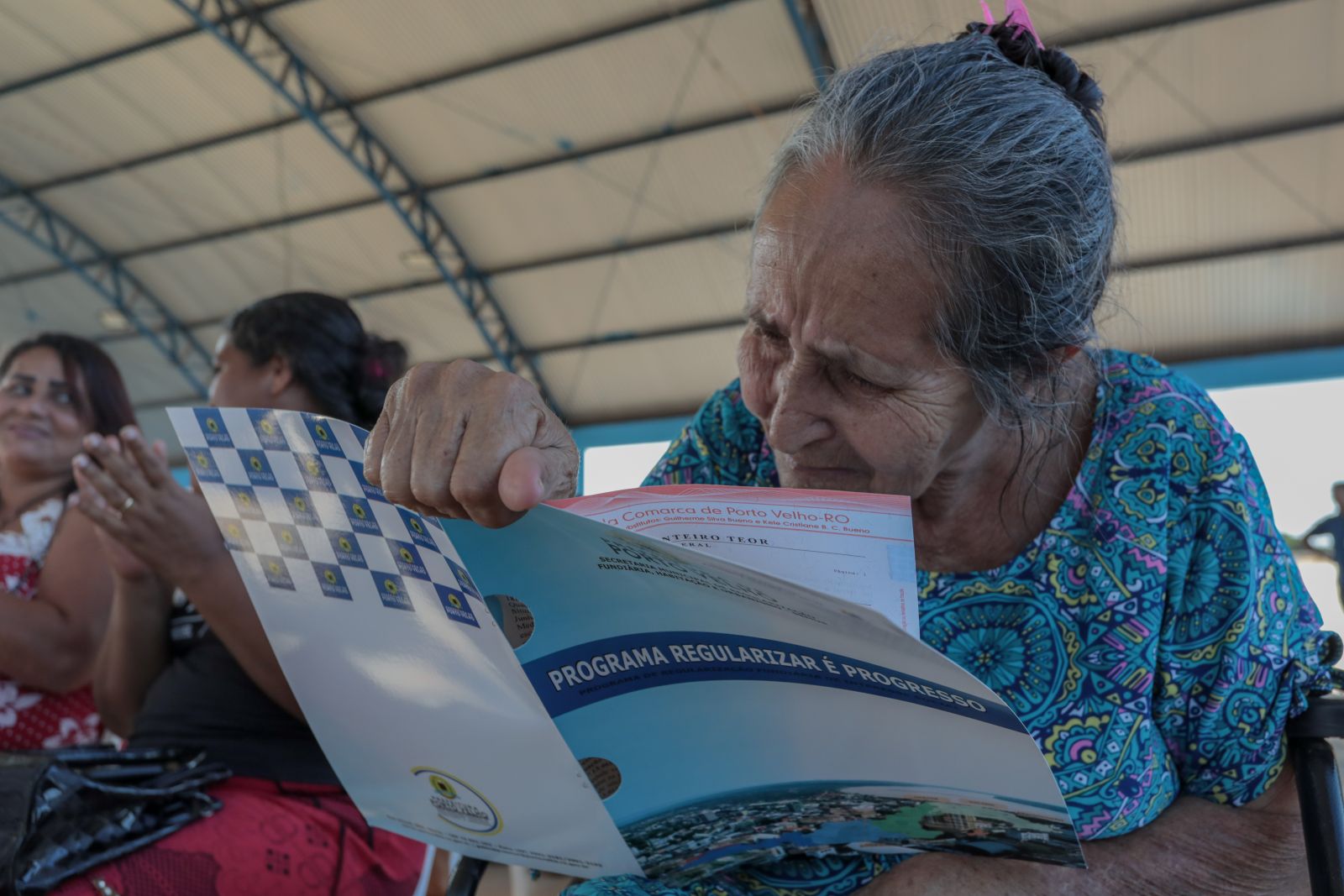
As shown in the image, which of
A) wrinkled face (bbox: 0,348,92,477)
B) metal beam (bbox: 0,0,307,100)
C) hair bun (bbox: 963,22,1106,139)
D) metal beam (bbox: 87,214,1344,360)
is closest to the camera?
hair bun (bbox: 963,22,1106,139)

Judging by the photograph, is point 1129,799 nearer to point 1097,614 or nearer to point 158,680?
point 1097,614

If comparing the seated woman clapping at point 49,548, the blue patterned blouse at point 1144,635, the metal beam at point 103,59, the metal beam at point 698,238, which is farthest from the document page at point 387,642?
the metal beam at point 103,59

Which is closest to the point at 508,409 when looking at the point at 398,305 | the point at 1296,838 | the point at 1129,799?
the point at 1129,799

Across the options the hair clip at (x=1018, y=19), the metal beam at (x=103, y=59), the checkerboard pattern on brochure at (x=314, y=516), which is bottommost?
the checkerboard pattern on brochure at (x=314, y=516)

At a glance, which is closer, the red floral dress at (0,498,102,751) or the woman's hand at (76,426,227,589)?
the woman's hand at (76,426,227,589)

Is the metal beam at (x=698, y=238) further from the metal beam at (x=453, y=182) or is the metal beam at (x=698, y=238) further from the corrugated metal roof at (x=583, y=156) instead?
the metal beam at (x=453, y=182)

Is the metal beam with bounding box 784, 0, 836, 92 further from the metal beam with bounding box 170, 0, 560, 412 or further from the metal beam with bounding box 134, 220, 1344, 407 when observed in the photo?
the metal beam with bounding box 170, 0, 560, 412

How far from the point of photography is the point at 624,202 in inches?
388

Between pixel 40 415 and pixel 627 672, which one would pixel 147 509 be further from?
pixel 40 415

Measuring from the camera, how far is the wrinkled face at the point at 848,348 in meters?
0.87

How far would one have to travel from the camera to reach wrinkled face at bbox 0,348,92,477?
2145 millimetres

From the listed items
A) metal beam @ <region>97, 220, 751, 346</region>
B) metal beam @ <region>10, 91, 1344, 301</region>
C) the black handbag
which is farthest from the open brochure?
metal beam @ <region>97, 220, 751, 346</region>

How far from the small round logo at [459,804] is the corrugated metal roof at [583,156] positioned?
239 inches

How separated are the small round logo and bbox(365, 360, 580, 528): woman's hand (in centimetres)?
27
